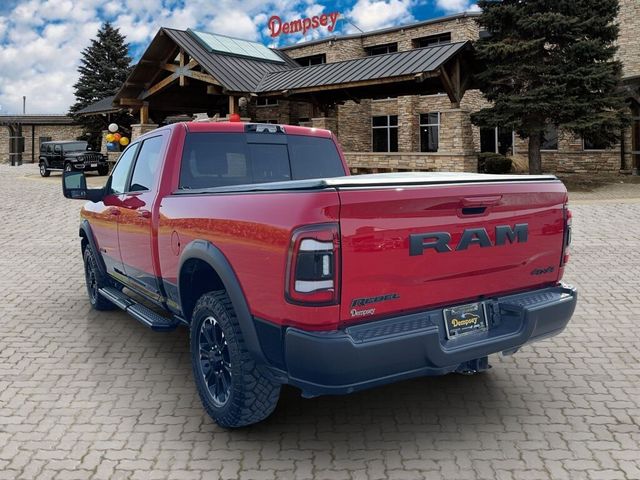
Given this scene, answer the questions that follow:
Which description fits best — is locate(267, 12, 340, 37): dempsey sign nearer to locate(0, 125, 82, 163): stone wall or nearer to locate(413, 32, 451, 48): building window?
locate(413, 32, 451, 48): building window

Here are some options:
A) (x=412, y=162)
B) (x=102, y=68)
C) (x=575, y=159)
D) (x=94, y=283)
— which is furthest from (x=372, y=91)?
(x=102, y=68)

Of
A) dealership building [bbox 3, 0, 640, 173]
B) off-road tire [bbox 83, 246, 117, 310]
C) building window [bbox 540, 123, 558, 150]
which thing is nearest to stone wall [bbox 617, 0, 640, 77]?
dealership building [bbox 3, 0, 640, 173]

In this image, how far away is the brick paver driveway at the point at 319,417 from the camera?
3434mm

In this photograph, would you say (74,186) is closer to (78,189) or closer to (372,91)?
(78,189)

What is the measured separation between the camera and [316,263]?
2994 mm

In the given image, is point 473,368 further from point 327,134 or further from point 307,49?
point 307,49

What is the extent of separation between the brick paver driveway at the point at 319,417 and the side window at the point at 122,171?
145 centimetres

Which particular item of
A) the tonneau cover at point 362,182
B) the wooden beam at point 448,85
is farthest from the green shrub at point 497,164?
the tonneau cover at point 362,182

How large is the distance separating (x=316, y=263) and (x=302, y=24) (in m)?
38.7

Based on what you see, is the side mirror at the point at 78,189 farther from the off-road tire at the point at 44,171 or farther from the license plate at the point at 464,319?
the off-road tire at the point at 44,171

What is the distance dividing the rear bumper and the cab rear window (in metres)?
2.18

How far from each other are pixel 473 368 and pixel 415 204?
1313 millimetres

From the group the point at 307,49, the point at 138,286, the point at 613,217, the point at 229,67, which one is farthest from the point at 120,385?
the point at 307,49

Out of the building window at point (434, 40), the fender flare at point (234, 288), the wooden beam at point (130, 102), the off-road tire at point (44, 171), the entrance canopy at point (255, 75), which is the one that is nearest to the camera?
the fender flare at point (234, 288)
